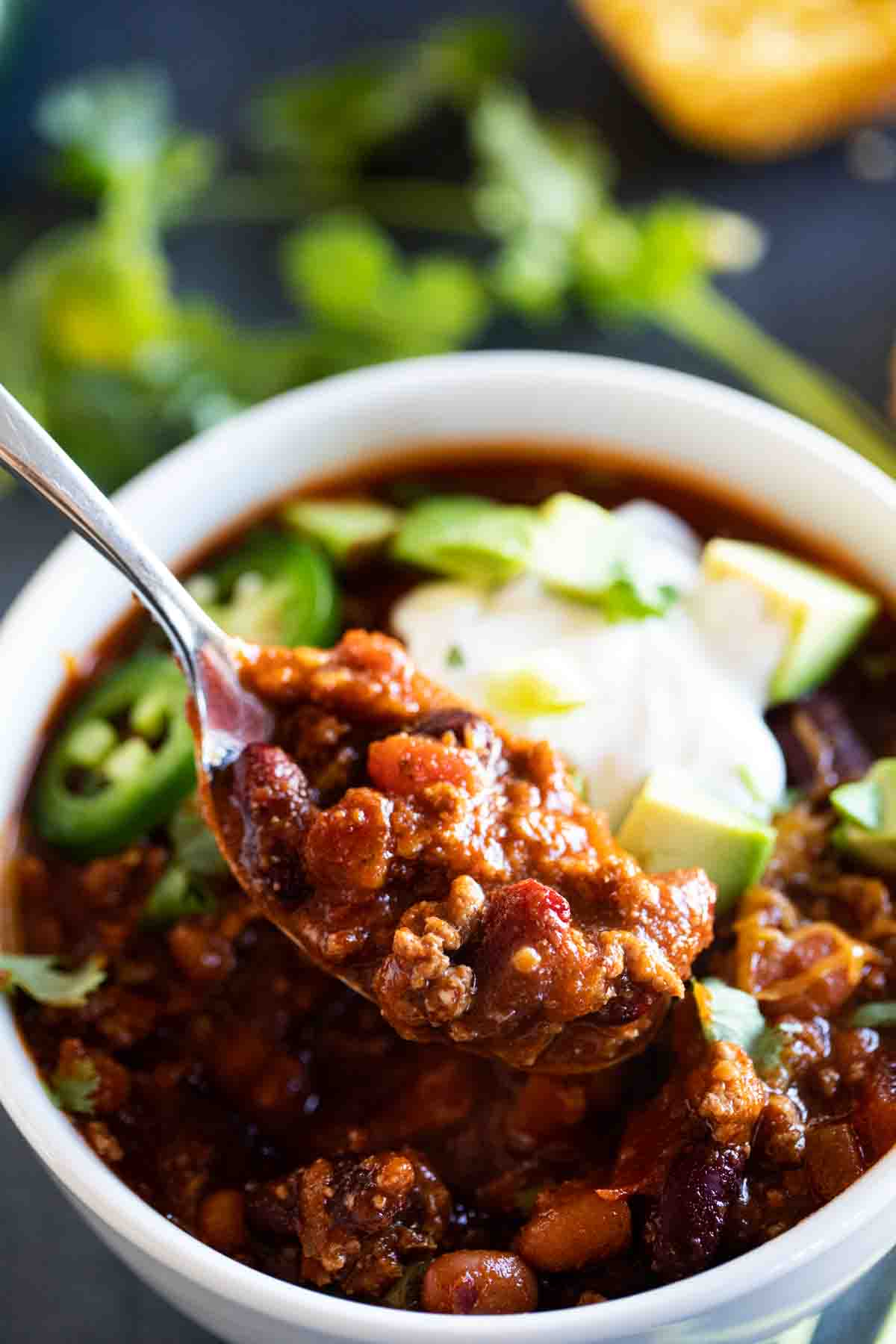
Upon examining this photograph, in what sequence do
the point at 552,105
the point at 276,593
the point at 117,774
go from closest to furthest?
1. the point at 117,774
2. the point at 276,593
3. the point at 552,105

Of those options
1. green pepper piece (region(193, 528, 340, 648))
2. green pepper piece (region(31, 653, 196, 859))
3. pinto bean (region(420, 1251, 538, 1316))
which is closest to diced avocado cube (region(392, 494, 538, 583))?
green pepper piece (region(193, 528, 340, 648))

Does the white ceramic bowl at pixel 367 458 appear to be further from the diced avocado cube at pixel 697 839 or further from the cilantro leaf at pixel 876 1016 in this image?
the diced avocado cube at pixel 697 839

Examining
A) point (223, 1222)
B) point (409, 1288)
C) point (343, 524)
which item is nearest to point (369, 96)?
point (343, 524)

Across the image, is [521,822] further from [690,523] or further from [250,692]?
[690,523]

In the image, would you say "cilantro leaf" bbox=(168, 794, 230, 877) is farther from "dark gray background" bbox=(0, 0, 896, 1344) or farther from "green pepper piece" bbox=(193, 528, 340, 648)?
"dark gray background" bbox=(0, 0, 896, 1344)

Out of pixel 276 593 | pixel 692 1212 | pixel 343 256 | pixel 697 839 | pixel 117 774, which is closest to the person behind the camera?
pixel 692 1212

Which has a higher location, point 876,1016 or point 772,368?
point 876,1016

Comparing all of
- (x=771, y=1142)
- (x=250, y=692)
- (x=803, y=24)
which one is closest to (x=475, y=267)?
(x=803, y=24)

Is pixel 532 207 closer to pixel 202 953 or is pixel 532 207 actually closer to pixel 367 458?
pixel 367 458
